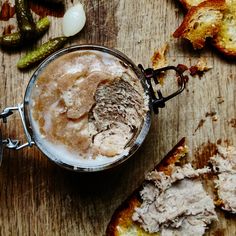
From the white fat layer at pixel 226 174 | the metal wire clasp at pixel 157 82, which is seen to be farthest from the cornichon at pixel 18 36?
the white fat layer at pixel 226 174

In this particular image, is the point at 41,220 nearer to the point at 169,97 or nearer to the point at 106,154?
the point at 106,154

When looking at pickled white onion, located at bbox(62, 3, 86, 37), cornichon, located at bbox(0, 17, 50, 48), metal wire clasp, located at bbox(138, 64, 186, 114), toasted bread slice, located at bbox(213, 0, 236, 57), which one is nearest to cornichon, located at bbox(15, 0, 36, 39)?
cornichon, located at bbox(0, 17, 50, 48)

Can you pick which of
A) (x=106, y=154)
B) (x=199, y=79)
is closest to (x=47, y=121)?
(x=106, y=154)

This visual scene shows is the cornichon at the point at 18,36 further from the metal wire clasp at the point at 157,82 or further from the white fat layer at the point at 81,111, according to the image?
the metal wire clasp at the point at 157,82

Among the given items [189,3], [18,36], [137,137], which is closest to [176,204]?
[137,137]

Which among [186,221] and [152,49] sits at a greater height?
[152,49]

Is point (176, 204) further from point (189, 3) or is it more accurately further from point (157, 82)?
point (189, 3)
